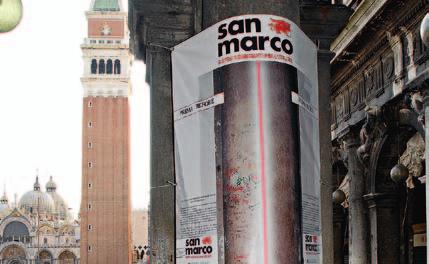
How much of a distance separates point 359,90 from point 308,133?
776 cm

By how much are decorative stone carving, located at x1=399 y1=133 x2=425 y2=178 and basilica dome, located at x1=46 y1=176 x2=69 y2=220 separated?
12400 centimetres

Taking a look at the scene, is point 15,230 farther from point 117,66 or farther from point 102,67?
point 117,66

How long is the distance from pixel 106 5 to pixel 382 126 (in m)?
84.1

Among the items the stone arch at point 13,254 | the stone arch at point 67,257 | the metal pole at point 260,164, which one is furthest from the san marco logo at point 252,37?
the stone arch at point 67,257

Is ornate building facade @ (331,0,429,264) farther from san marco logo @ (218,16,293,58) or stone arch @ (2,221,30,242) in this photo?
stone arch @ (2,221,30,242)

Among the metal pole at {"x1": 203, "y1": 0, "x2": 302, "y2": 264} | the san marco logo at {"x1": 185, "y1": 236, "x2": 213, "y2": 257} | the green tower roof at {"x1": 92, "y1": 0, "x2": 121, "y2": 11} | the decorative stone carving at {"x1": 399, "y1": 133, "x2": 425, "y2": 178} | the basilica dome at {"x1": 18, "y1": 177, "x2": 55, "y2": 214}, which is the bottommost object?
the san marco logo at {"x1": 185, "y1": 236, "x2": 213, "y2": 257}

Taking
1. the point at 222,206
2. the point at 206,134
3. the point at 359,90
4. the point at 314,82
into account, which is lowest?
the point at 222,206

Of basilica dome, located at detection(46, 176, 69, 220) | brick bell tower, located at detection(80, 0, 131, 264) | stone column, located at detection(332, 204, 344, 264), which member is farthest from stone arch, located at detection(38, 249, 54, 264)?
stone column, located at detection(332, 204, 344, 264)

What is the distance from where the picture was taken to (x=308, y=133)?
19.3ft

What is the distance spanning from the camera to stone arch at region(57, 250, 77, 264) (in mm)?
111875

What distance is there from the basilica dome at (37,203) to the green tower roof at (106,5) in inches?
1692

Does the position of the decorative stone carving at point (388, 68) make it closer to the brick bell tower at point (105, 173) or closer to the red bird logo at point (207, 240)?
the red bird logo at point (207, 240)

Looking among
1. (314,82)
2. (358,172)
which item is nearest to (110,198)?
(358,172)

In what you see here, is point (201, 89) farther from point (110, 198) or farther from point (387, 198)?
point (110, 198)
